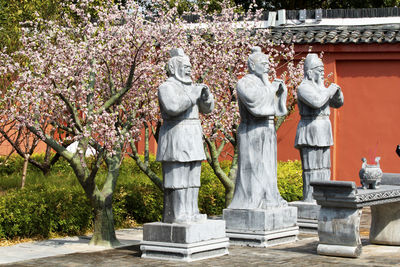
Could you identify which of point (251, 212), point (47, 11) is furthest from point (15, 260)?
point (47, 11)

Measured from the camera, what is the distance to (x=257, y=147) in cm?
1127

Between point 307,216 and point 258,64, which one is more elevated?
point 258,64

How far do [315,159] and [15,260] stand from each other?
518 centimetres

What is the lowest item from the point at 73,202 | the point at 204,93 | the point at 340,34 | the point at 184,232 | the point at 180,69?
the point at 184,232

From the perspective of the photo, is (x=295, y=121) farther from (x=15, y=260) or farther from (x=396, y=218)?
(x=15, y=260)

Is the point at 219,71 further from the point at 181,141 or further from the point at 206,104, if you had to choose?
the point at 181,141

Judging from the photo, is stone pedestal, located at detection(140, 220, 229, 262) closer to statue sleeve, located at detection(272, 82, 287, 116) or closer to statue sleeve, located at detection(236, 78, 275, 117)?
statue sleeve, located at detection(236, 78, 275, 117)

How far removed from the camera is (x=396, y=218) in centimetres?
1104

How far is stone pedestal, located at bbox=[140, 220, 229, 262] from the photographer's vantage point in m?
9.67

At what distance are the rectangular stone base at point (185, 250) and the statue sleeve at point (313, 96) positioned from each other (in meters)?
3.13

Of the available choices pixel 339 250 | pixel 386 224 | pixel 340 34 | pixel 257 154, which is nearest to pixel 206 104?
pixel 257 154

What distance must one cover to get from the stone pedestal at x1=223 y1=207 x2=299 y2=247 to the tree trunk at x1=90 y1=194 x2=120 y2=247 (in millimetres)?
1712

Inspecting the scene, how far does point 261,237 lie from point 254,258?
96 cm

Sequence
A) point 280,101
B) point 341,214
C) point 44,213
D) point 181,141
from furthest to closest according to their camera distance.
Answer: point 44,213
point 280,101
point 341,214
point 181,141
